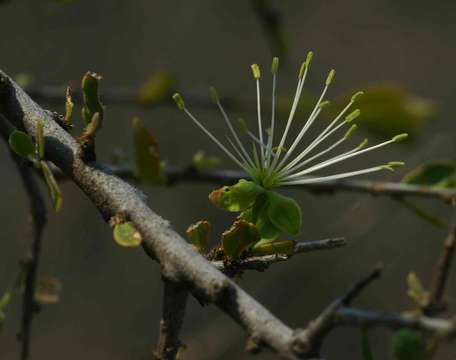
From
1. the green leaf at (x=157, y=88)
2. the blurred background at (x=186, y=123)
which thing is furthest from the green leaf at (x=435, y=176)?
the blurred background at (x=186, y=123)

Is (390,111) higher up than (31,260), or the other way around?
(390,111)

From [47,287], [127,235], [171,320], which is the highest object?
[127,235]

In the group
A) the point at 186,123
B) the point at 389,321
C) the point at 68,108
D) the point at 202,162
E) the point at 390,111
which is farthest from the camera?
the point at 186,123

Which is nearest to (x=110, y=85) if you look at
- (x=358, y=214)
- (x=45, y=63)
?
(x=45, y=63)

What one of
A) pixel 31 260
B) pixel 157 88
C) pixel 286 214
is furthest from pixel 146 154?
pixel 157 88

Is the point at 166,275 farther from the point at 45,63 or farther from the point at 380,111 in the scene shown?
the point at 45,63

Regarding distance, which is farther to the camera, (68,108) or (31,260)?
(31,260)

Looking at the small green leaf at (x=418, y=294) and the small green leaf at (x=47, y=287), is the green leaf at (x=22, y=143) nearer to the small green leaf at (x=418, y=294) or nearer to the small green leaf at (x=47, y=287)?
the small green leaf at (x=418, y=294)

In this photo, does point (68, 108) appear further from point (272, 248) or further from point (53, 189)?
point (272, 248)
